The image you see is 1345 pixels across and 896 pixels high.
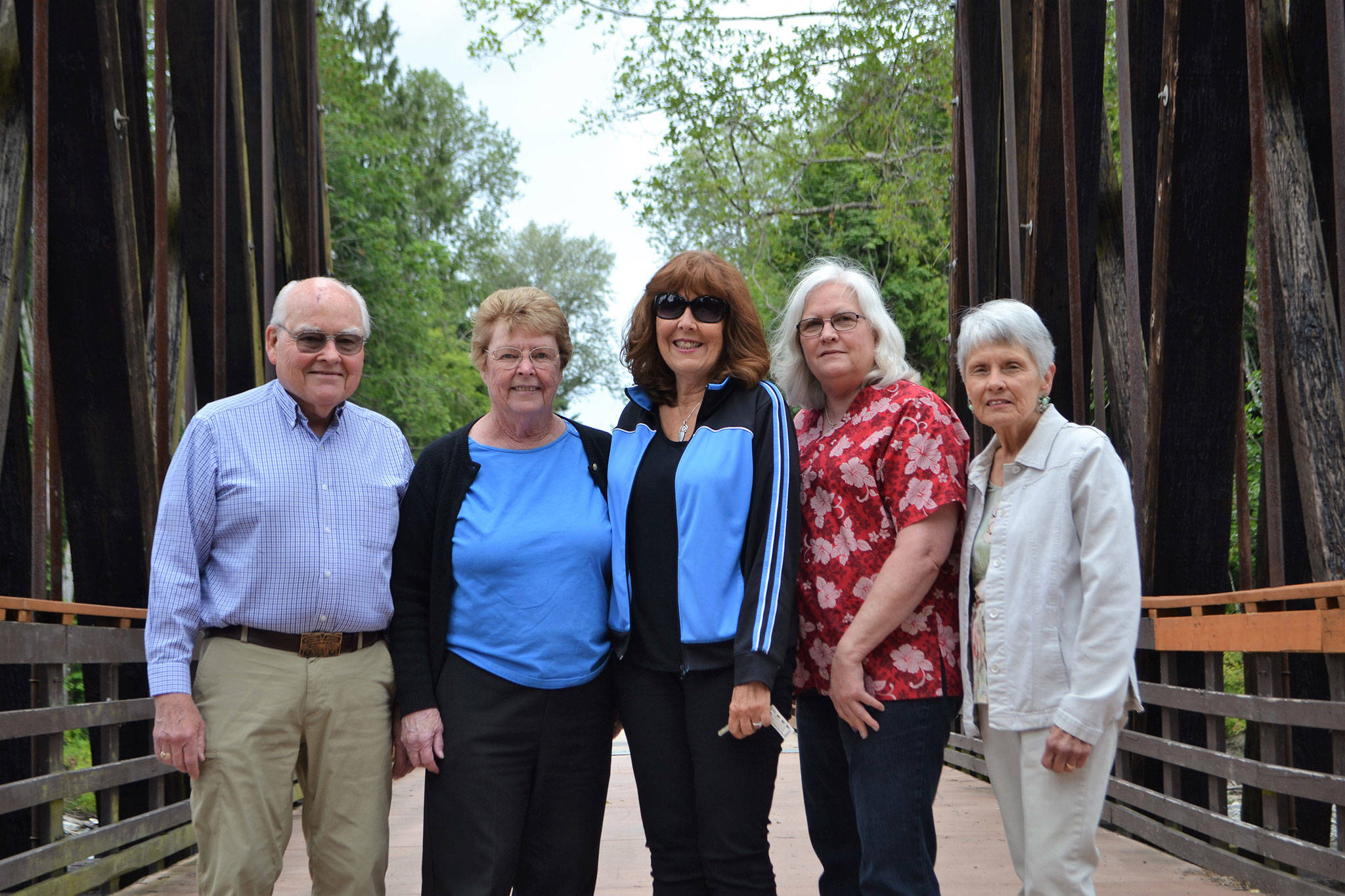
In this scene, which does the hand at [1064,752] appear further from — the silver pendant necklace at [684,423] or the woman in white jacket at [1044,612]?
the silver pendant necklace at [684,423]

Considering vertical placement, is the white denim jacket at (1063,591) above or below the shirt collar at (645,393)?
below

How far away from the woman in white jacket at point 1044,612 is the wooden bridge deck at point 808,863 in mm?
1820

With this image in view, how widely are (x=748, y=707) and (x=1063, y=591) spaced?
2.12 ft

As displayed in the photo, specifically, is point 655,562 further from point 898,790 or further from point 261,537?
point 261,537

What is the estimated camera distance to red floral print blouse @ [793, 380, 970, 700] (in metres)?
2.62

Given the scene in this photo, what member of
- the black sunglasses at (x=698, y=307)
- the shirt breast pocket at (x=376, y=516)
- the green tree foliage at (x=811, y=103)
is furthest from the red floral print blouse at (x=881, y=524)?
A: the green tree foliage at (x=811, y=103)

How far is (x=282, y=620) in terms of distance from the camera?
9.05ft

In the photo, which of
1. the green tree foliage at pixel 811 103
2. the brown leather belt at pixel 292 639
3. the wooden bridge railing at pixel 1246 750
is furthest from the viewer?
the green tree foliage at pixel 811 103

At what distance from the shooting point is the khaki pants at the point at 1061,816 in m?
2.40

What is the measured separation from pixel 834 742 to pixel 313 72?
592 centimetres

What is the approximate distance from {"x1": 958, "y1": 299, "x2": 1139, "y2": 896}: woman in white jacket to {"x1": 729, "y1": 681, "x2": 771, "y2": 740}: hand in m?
0.41

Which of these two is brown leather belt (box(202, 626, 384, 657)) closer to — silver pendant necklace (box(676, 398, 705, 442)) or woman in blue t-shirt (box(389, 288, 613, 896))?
woman in blue t-shirt (box(389, 288, 613, 896))

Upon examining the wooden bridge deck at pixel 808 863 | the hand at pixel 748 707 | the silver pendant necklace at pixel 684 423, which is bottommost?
the wooden bridge deck at pixel 808 863

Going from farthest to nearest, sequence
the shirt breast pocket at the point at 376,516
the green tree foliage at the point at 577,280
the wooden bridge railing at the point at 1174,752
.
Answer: the green tree foliage at the point at 577,280
the wooden bridge railing at the point at 1174,752
the shirt breast pocket at the point at 376,516
